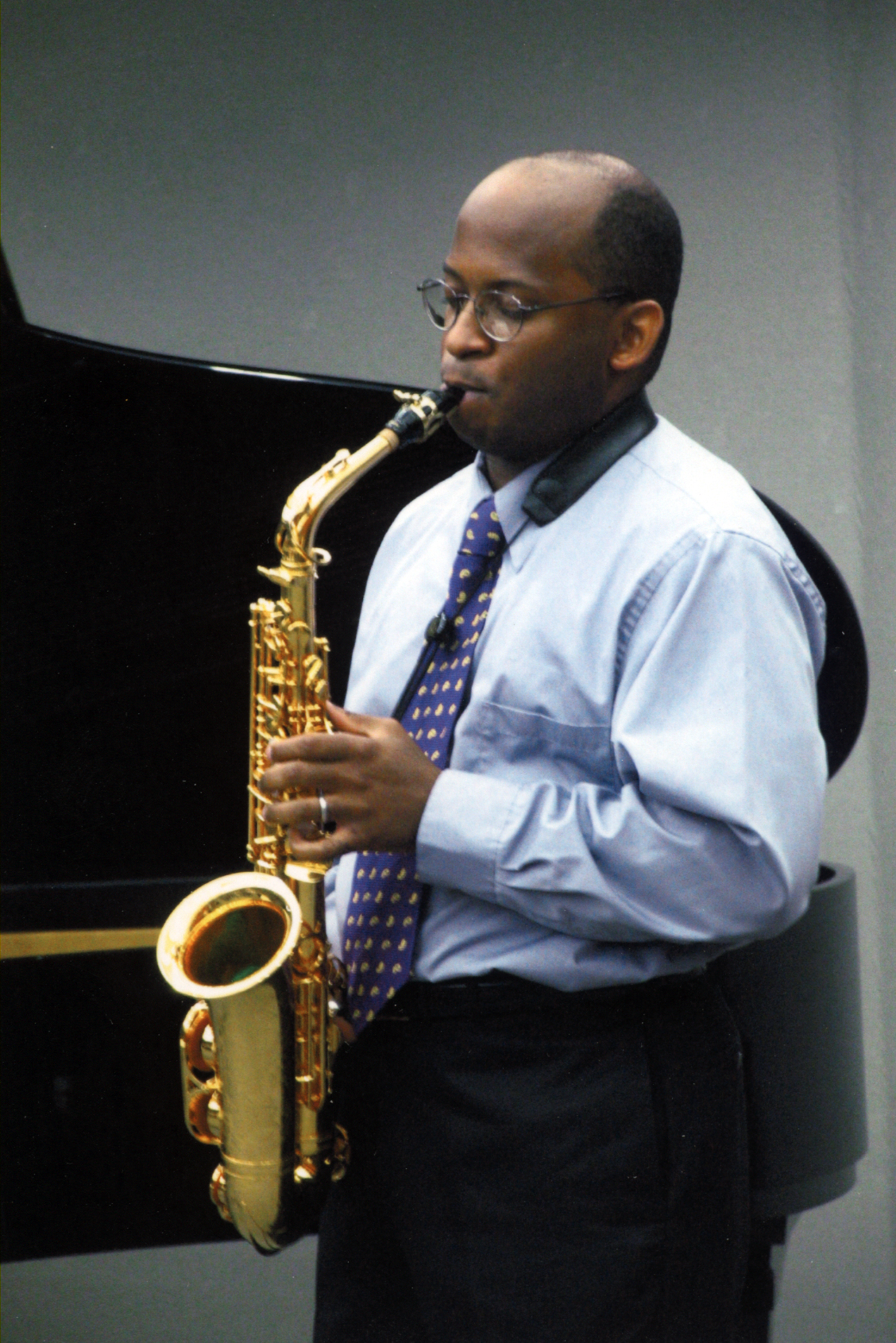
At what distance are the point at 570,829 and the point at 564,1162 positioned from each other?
11.6 inches

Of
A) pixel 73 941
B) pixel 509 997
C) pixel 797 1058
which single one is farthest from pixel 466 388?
pixel 73 941

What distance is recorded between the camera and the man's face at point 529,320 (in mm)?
1387

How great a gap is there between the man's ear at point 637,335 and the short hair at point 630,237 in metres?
0.01

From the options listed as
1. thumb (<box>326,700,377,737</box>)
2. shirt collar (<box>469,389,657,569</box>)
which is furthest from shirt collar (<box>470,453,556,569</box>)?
thumb (<box>326,700,377,737</box>)

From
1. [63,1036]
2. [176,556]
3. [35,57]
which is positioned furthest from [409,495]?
[35,57]

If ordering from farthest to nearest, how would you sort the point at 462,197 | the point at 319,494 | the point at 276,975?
the point at 462,197 < the point at 319,494 < the point at 276,975

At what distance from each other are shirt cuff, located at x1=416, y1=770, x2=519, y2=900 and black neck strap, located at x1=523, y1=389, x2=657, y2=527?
28 cm

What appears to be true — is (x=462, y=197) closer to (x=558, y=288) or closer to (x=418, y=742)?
(x=558, y=288)

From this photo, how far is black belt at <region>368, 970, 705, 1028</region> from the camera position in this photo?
4.41 ft

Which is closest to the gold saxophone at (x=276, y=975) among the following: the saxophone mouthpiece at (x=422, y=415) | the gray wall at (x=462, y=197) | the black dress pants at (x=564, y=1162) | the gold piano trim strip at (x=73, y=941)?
the saxophone mouthpiece at (x=422, y=415)

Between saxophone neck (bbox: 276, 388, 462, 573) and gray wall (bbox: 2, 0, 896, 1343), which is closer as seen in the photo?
saxophone neck (bbox: 276, 388, 462, 573)

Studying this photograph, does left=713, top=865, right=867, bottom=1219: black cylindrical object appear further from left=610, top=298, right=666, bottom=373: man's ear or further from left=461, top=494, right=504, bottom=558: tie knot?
left=610, top=298, right=666, bottom=373: man's ear

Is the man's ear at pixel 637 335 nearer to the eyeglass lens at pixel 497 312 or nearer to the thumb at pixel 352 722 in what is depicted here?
the eyeglass lens at pixel 497 312

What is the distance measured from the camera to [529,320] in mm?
1392
